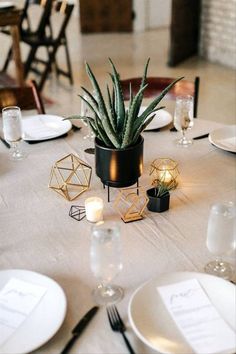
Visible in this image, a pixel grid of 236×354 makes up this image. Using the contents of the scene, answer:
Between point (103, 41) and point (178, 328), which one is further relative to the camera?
point (103, 41)

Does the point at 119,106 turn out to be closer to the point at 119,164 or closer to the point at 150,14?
the point at 119,164

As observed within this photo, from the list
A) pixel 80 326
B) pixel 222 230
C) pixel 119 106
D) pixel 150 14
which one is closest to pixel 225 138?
pixel 119 106

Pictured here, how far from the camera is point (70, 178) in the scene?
1569 millimetres

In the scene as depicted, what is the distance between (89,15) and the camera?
681 centimetres

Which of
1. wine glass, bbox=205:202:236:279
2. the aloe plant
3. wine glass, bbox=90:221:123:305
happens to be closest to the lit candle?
the aloe plant

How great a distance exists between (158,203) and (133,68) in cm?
A: 398

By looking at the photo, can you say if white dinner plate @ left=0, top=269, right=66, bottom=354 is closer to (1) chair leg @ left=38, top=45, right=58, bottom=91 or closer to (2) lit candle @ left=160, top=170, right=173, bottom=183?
(2) lit candle @ left=160, top=170, right=173, bottom=183

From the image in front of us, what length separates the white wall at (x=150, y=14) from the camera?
6.85m

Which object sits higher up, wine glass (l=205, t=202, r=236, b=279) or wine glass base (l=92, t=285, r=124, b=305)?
wine glass (l=205, t=202, r=236, b=279)

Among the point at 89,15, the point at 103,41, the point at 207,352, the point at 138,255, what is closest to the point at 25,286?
the point at 138,255

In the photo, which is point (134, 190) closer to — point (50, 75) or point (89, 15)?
point (50, 75)

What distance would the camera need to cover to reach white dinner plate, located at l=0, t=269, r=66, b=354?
0.97 m

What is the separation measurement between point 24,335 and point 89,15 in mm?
6326

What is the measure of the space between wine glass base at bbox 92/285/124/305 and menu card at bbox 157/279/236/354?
88mm
